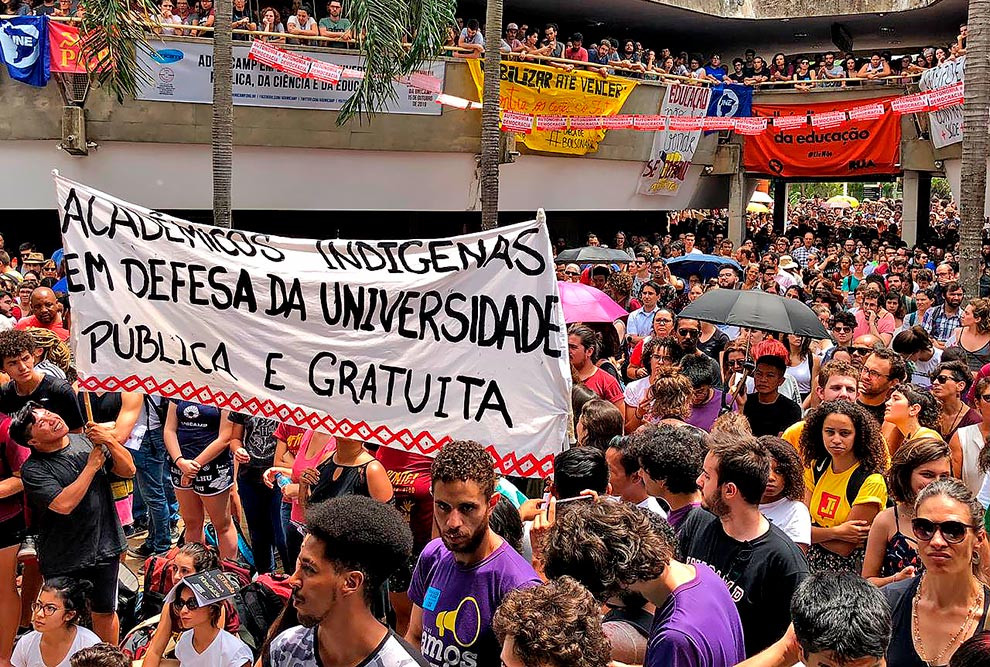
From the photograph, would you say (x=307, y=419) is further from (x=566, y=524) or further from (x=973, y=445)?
(x=973, y=445)

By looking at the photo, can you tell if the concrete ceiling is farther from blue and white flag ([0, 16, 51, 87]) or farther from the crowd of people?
the crowd of people

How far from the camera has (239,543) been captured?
6.89 m

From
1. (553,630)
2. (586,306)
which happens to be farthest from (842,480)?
(586,306)

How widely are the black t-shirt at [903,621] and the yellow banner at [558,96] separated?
57.3 feet

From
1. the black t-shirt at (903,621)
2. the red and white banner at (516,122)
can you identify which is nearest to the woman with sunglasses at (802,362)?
the black t-shirt at (903,621)

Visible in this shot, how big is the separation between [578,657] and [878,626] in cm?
82

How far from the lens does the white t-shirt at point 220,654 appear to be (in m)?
4.87

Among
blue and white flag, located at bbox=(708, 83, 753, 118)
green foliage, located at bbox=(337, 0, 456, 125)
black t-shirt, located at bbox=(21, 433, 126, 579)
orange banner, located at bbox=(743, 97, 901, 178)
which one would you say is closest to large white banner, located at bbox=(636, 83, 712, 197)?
blue and white flag, located at bbox=(708, 83, 753, 118)

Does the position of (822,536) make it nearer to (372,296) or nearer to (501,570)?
(501,570)

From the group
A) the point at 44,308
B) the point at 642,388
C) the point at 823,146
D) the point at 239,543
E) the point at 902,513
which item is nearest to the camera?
the point at 902,513

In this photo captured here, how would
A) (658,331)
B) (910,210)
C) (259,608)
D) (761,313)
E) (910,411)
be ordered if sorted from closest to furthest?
1. (259,608)
2. (910,411)
3. (761,313)
4. (658,331)
5. (910,210)

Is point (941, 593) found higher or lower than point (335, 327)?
lower

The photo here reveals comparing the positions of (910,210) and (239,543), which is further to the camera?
(910,210)

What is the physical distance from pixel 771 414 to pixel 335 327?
2924mm
